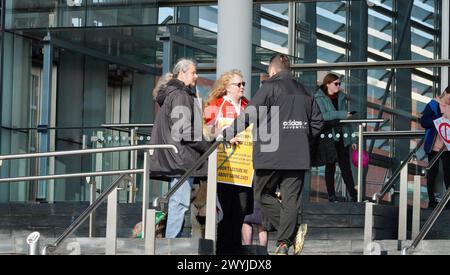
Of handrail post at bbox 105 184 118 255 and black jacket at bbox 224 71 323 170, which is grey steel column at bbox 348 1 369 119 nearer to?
black jacket at bbox 224 71 323 170

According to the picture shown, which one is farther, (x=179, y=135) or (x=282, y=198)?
(x=179, y=135)

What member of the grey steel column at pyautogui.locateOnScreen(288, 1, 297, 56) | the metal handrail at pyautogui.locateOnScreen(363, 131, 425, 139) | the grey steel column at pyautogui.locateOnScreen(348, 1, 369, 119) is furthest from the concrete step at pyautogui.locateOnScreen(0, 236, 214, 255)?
the grey steel column at pyautogui.locateOnScreen(288, 1, 297, 56)

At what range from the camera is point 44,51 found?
71.0 ft

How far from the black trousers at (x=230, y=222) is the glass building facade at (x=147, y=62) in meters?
5.24

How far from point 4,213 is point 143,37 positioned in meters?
4.22

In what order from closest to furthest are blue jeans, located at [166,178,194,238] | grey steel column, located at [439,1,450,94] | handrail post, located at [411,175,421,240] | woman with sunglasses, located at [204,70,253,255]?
blue jeans, located at [166,178,194,238]
woman with sunglasses, located at [204,70,253,255]
handrail post, located at [411,175,421,240]
grey steel column, located at [439,1,450,94]

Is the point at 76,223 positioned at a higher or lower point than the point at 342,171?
lower

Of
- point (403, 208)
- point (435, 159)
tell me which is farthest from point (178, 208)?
point (435, 159)

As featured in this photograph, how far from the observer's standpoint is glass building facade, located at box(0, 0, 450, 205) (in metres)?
21.4

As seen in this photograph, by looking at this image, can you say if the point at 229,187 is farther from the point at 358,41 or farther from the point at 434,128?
the point at 358,41

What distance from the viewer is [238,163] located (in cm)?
1520

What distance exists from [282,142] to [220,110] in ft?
3.30

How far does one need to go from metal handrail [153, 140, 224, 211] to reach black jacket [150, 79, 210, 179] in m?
0.30
